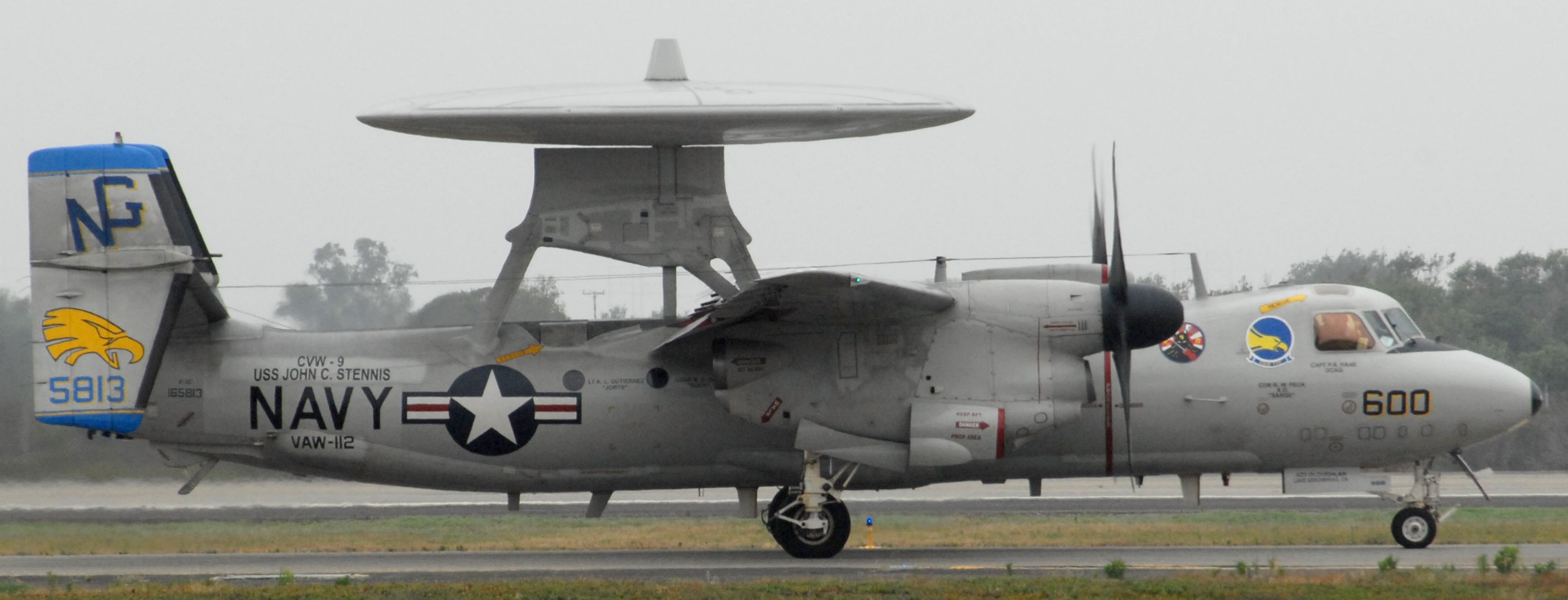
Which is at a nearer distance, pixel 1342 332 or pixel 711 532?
pixel 1342 332

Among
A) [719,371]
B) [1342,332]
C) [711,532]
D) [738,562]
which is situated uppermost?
[1342,332]

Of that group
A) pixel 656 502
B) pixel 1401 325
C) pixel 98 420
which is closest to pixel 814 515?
pixel 1401 325

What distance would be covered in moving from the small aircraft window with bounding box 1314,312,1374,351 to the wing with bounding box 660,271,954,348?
3934 mm

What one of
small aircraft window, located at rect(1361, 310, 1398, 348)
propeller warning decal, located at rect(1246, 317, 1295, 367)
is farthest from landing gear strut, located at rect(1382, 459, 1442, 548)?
propeller warning decal, located at rect(1246, 317, 1295, 367)

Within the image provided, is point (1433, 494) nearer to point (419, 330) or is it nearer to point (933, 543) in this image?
point (933, 543)

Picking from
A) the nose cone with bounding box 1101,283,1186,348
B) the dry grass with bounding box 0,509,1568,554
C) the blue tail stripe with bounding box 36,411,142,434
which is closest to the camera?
the blue tail stripe with bounding box 36,411,142,434

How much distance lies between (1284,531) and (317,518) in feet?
48.4

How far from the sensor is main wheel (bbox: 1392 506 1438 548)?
14938mm

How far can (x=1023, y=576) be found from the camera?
12.8 m

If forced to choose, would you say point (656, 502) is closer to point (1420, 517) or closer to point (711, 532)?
point (711, 532)

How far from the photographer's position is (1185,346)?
14.6 m

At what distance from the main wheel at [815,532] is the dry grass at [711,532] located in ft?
5.75

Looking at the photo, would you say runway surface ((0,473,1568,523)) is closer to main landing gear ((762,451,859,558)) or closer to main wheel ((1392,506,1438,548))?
main wheel ((1392,506,1438,548))

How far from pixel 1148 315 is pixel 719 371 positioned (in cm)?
417
